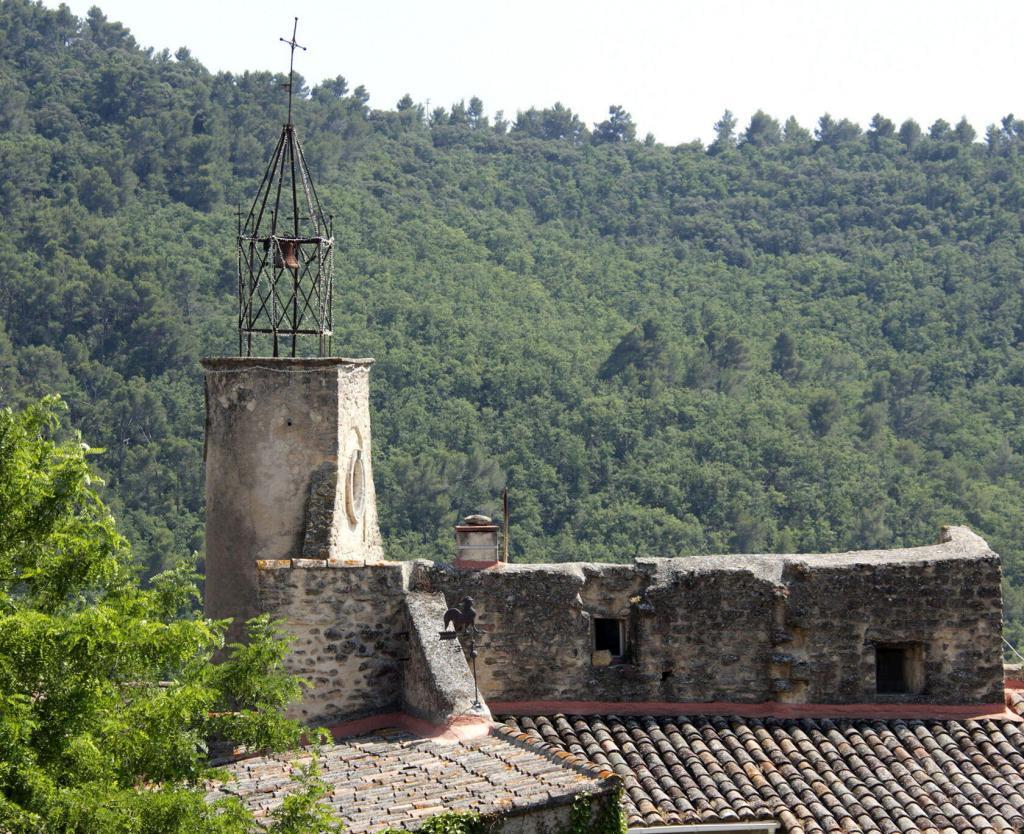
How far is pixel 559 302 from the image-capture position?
6556 cm

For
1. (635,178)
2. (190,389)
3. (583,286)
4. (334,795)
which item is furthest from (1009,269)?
(334,795)

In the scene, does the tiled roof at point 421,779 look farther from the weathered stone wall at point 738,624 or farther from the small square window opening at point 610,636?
the small square window opening at point 610,636

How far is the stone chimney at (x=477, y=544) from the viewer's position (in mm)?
15711

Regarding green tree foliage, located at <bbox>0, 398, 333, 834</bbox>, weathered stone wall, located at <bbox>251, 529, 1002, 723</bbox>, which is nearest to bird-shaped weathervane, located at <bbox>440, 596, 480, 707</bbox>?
weathered stone wall, located at <bbox>251, 529, 1002, 723</bbox>

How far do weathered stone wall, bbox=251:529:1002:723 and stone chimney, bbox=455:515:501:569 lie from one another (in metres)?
0.18

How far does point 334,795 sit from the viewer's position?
40.4ft

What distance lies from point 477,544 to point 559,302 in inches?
1973

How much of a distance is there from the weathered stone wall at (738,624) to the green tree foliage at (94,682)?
3.15 meters

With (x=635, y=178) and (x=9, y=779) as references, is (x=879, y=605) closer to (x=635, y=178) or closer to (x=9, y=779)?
(x=9, y=779)

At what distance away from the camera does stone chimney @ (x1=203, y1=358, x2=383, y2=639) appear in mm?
15953

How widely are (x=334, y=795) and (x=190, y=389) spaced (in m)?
41.2

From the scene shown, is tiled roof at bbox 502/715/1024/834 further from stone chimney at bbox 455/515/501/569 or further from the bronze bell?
the bronze bell

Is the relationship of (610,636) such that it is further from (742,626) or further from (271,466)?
(271,466)

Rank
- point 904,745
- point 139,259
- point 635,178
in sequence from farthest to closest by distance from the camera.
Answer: point 635,178 → point 139,259 → point 904,745
